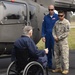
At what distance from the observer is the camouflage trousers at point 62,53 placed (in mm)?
9234

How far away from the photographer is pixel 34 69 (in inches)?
293

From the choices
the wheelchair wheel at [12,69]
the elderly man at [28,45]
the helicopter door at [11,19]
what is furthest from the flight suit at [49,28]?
the elderly man at [28,45]

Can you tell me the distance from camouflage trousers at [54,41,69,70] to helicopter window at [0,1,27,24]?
127 centimetres

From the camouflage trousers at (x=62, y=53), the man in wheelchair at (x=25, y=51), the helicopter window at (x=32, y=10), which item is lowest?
the camouflage trousers at (x=62, y=53)

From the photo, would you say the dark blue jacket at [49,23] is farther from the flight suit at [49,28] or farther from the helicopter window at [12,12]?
the helicopter window at [12,12]

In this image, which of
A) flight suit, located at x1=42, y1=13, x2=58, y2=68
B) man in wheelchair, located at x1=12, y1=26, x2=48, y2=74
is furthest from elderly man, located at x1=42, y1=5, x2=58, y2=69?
man in wheelchair, located at x1=12, y1=26, x2=48, y2=74

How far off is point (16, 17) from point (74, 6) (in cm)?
436

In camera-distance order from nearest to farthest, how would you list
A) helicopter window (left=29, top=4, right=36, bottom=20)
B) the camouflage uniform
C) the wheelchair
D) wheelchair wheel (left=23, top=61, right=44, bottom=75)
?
wheelchair wheel (left=23, top=61, right=44, bottom=75), the wheelchair, the camouflage uniform, helicopter window (left=29, top=4, right=36, bottom=20)

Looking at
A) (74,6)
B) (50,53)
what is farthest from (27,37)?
(74,6)

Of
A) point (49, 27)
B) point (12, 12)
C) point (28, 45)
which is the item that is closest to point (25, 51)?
point (28, 45)

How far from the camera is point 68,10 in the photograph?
13633 mm

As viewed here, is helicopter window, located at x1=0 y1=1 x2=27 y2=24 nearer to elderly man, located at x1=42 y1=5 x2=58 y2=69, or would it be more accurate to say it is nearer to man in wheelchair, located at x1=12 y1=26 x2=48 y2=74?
elderly man, located at x1=42 y1=5 x2=58 y2=69

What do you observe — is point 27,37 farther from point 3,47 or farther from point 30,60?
point 3,47

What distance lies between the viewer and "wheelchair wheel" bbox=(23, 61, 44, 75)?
23.6 feet
